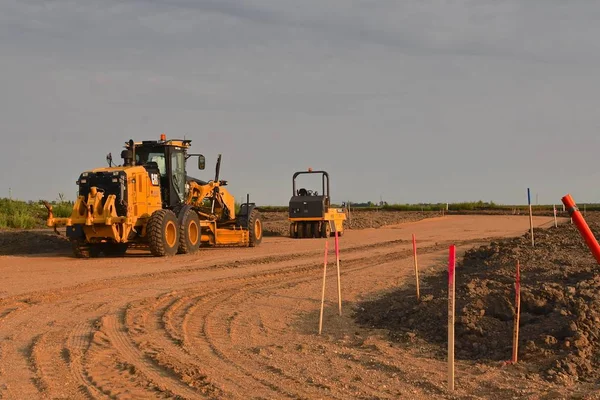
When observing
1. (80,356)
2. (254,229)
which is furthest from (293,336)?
(254,229)

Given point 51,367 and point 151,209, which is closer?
A: point 51,367

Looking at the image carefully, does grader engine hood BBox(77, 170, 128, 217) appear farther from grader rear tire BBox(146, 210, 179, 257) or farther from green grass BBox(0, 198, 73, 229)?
green grass BBox(0, 198, 73, 229)

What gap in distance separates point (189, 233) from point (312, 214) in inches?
359

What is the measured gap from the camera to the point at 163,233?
1911cm

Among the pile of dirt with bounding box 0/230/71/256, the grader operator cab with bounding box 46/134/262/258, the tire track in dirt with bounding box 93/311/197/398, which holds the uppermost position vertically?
the grader operator cab with bounding box 46/134/262/258

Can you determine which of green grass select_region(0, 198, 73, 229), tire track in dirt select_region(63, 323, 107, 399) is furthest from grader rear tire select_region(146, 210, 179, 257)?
green grass select_region(0, 198, 73, 229)

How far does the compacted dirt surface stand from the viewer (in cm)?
656

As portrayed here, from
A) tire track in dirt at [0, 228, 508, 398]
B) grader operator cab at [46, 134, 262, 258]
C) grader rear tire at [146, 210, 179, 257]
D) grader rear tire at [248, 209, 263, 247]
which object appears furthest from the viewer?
grader rear tire at [248, 209, 263, 247]

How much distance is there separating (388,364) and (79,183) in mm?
13903

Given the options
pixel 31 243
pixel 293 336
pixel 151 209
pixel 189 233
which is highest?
pixel 151 209

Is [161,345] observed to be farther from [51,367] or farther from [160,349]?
[51,367]

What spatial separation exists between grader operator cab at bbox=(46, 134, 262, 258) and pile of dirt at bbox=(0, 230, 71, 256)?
2.96 meters

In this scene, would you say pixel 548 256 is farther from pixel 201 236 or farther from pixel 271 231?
pixel 271 231

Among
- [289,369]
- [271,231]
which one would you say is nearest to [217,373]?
[289,369]
